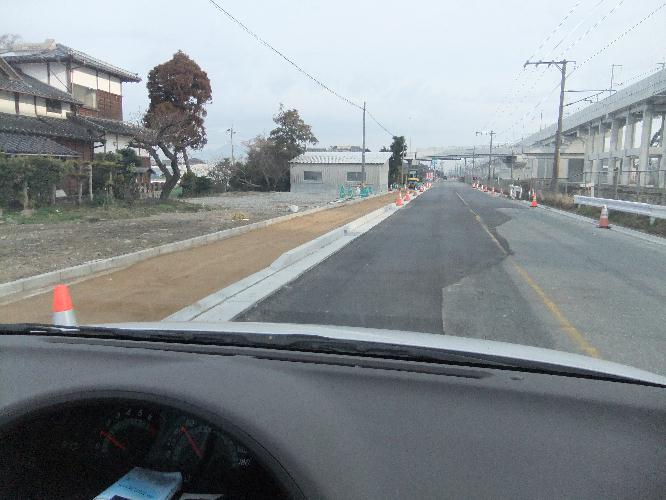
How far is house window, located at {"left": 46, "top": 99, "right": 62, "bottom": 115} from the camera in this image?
1166 inches

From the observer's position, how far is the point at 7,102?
87.8 feet

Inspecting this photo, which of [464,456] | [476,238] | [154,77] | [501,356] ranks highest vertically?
[154,77]

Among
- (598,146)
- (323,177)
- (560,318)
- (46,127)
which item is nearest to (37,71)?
(46,127)

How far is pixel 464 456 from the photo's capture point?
5.62 feet

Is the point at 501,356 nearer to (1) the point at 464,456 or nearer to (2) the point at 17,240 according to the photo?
(1) the point at 464,456

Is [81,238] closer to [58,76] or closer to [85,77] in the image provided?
[58,76]

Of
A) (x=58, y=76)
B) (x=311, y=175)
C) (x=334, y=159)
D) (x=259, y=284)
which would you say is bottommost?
(x=259, y=284)

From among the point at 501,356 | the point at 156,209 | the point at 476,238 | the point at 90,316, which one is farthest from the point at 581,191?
the point at 501,356

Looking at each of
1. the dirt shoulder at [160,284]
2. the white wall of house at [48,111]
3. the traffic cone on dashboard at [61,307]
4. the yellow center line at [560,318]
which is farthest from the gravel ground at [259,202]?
the traffic cone on dashboard at [61,307]

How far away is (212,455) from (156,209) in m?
23.9

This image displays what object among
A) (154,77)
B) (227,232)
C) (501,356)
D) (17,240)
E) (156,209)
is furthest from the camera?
(154,77)

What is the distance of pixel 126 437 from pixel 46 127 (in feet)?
94.7

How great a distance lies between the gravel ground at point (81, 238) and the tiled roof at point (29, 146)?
6.09 meters

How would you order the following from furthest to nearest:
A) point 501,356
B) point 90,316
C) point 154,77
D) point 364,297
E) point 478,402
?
point 154,77 < point 364,297 < point 90,316 < point 501,356 < point 478,402
